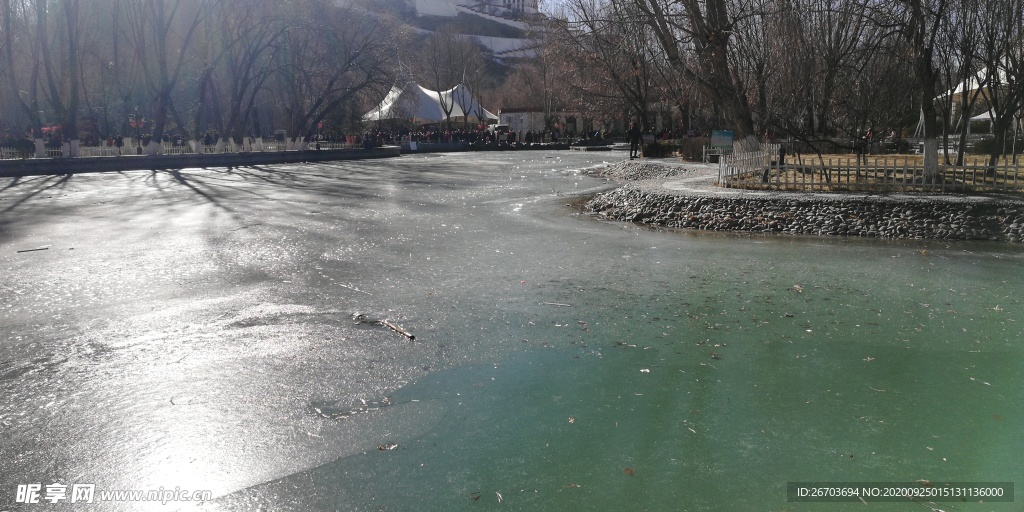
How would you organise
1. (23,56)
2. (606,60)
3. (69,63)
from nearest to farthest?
1. (606,60)
2. (69,63)
3. (23,56)

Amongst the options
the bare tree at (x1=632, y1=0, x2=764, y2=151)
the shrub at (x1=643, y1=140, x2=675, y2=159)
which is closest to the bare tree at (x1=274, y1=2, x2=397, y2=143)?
the shrub at (x1=643, y1=140, x2=675, y2=159)

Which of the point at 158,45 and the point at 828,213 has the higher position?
the point at 158,45

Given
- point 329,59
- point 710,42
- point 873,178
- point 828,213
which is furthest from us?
point 329,59

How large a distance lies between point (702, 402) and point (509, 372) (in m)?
1.61

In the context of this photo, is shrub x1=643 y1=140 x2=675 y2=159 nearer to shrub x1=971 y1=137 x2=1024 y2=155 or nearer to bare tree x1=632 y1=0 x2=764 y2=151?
shrub x1=971 y1=137 x2=1024 y2=155

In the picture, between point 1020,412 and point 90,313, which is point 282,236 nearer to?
point 90,313

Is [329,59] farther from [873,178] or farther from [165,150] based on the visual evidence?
[873,178]

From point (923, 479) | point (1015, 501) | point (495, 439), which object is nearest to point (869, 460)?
point (923, 479)

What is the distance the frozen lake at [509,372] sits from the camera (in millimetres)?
4422

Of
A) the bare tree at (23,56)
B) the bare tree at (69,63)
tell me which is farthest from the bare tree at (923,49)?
the bare tree at (23,56)

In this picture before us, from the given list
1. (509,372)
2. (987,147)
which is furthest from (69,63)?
(987,147)

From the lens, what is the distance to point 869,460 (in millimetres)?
4559

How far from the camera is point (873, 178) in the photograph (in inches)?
614

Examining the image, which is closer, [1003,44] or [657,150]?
[1003,44]
